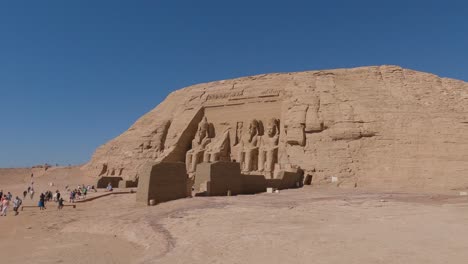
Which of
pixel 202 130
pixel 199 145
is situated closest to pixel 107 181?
pixel 199 145

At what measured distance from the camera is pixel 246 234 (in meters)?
8.59

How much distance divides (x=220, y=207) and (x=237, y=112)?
1658 centimetres

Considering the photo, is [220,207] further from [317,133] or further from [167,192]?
[317,133]

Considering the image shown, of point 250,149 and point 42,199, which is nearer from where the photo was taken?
point 42,199

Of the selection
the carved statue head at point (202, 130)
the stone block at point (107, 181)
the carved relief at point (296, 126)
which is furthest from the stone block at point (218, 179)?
the carved statue head at point (202, 130)

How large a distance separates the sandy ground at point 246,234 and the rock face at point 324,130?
813 centimetres

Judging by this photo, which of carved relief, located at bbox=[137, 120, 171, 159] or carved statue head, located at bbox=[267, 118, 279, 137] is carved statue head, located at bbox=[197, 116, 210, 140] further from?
carved statue head, located at bbox=[267, 118, 279, 137]

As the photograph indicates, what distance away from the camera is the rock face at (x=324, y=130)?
20156 millimetres

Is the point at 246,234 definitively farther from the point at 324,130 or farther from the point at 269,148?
the point at 269,148

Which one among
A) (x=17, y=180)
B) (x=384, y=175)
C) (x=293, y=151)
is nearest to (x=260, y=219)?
(x=384, y=175)

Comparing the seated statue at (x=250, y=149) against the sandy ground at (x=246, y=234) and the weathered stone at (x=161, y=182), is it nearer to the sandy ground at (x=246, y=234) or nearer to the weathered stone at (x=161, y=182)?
the weathered stone at (x=161, y=182)

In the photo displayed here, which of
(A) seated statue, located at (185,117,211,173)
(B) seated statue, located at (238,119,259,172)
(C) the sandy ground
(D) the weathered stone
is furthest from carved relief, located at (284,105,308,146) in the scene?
(C) the sandy ground

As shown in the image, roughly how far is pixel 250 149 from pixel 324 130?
5.23 metres

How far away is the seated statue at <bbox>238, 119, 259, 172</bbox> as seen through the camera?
2587 centimetres
